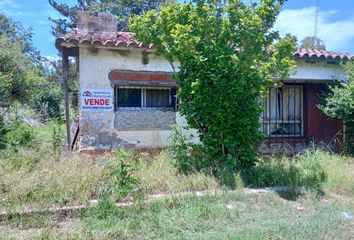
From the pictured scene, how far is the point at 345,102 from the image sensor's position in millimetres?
9922

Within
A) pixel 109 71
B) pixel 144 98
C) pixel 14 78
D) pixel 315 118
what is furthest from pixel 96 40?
pixel 315 118

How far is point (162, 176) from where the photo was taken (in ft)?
21.2

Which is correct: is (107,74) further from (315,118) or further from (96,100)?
(315,118)

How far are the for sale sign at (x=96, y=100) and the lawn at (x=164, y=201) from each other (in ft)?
5.83

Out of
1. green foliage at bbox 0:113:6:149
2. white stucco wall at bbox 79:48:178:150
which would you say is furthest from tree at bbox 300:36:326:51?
green foliage at bbox 0:113:6:149


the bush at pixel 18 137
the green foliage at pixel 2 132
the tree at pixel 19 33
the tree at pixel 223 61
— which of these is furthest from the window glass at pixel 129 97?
the tree at pixel 19 33

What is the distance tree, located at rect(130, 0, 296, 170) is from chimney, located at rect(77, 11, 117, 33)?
9.73ft

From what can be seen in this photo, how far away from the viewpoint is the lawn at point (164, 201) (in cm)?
452

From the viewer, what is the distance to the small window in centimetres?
939

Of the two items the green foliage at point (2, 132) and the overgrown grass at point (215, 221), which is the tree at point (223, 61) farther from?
the green foliage at point (2, 132)

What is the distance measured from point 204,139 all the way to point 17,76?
1011 cm

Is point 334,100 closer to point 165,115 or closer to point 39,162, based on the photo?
point 165,115

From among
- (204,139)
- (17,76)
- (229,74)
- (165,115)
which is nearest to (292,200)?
(204,139)

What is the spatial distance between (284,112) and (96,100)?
260 inches
